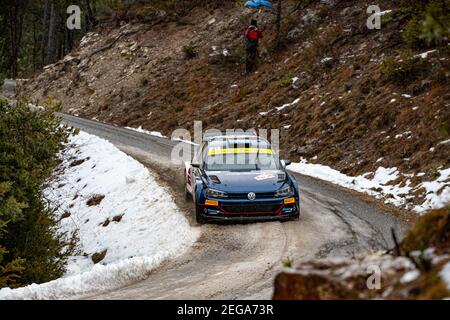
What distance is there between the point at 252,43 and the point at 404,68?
11.1 metres

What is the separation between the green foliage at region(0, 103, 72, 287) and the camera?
12.1 meters

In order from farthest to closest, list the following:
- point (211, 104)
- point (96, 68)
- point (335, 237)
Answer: point (96, 68) → point (211, 104) → point (335, 237)

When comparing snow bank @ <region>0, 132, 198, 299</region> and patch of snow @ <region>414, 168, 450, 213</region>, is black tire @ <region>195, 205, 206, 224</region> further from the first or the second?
patch of snow @ <region>414, 168, 450, 213</region>

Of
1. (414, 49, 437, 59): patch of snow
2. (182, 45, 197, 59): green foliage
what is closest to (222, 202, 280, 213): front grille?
(414, 49, 437, 59): patch of snow

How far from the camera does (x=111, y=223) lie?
49.1 ft

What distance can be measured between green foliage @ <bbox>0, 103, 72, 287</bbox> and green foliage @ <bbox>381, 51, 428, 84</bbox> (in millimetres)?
11401

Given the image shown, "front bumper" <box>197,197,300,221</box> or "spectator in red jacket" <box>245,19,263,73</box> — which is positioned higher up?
"spectator in red jacket" <box>245,19,263,73</box>

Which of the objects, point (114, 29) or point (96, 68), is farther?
point (114, 29)

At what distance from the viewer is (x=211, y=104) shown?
93.1 feet

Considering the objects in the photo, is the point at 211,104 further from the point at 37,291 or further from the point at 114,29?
the point at 37,291

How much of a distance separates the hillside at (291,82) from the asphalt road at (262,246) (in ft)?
6.86

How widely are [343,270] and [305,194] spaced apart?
10.1 meters
